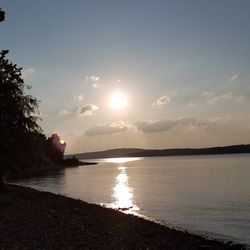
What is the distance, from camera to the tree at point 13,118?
111 feet

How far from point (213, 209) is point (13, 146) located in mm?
23245

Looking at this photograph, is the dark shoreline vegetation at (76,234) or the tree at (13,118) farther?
the tree at (13,118)

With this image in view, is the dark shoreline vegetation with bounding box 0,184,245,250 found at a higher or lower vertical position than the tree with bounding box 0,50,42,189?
lower

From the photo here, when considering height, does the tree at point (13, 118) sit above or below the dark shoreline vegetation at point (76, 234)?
above

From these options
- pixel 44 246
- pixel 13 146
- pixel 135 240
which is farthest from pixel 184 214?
pixel 44 246

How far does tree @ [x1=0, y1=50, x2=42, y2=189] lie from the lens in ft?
111

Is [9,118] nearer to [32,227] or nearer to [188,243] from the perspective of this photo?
[32,227]

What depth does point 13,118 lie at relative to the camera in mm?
35031

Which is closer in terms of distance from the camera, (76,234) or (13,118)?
(76,234)

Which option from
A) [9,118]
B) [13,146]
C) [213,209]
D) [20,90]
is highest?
[20,90]

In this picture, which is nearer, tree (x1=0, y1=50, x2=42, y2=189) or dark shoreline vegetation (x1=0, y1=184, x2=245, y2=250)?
dark shoreline vegetation (x1=0, y1=184, x2=245, y2=250)

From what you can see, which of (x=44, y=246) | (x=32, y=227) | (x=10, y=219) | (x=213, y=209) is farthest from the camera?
(x=213, y=209)

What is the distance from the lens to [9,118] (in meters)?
34.8

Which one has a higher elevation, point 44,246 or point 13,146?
point 13,146
